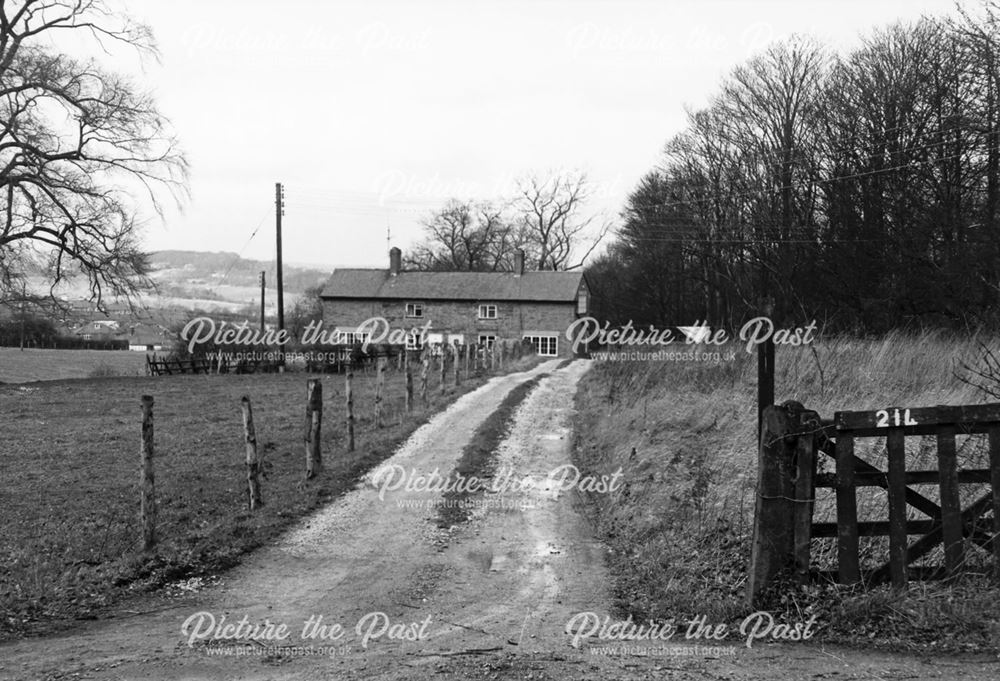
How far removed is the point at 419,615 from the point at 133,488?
7.35 meters

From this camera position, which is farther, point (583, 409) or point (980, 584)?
point (583, 409)

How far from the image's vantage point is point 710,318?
5078 centimetres

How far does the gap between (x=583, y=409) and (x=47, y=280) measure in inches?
1017

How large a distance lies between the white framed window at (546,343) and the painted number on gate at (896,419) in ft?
166

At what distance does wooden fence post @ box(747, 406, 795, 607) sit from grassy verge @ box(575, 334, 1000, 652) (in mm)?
212

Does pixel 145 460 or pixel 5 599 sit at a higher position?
pixel 145 460

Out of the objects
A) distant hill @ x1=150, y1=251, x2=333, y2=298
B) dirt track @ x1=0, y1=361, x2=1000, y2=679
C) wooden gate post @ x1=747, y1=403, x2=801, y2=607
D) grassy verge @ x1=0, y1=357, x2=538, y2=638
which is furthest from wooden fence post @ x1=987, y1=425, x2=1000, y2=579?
distant hill @ x1=150, y1=251, x2=333, y2=298

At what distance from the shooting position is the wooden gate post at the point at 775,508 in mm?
5816

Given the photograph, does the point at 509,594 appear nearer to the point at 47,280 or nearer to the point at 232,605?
the point at 232,605

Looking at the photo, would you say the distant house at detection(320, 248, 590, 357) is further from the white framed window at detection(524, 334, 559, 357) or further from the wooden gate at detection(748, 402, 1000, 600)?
the wooden gate at detection(748, 402, 1000, 600)

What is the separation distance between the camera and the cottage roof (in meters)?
56.8

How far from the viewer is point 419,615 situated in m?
6.26

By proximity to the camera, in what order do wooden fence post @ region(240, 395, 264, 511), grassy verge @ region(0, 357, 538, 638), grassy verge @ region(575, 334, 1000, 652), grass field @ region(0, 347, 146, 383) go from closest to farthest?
1. grassy verge @ region(575, 334, 1000, 652)
2. grassy verge @ region(0, 357, 538, 638)
3. wooden fence post @ region(240, 395, 264, 511)
4. grass field @ region(0, 347, 146, 383)

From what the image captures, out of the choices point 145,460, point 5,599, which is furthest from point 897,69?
point 5,599
